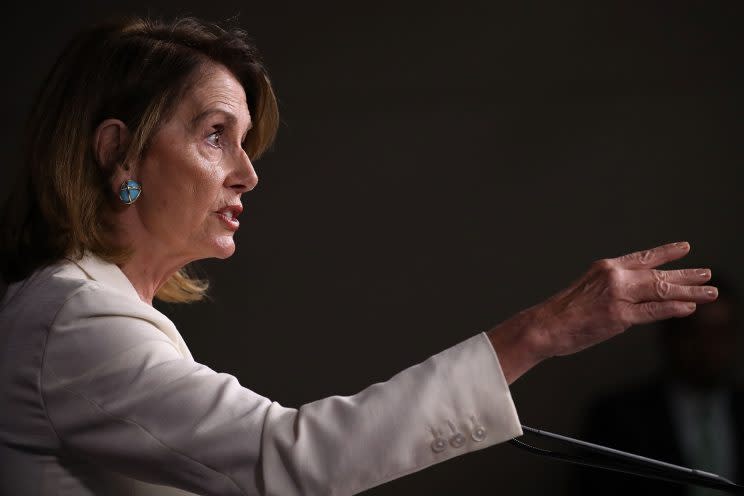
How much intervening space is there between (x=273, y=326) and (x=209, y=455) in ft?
5.74

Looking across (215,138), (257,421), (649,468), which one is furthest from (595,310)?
(215,138)

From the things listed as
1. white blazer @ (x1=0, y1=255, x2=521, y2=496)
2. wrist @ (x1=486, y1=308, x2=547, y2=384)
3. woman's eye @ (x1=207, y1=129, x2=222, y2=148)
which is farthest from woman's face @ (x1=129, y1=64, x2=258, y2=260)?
wrist @ (x1=486, y1=308, x2=547, y2=384)

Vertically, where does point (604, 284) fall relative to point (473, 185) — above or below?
above

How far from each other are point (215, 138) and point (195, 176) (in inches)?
2.6

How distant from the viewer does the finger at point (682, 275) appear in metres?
→ 0.83

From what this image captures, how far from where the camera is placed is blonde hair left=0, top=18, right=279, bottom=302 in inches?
43.3

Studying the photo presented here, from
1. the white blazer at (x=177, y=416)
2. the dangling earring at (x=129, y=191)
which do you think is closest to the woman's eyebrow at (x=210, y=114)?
the dangling earring at (x=129, y=191)

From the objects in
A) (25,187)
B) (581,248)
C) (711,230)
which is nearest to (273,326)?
(581,248)

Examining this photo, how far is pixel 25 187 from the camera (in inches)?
46.1

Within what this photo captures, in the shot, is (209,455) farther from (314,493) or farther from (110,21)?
(110,21)

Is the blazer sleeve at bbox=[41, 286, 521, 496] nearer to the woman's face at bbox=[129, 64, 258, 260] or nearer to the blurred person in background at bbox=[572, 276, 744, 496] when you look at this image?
the woman's face at bbox=[129, 64, 258, 260]

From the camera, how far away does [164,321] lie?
3.30 feet

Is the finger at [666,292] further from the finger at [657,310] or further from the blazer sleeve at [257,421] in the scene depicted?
the blazer sleeve at [257,421]

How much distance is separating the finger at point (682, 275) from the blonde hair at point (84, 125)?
62cm
